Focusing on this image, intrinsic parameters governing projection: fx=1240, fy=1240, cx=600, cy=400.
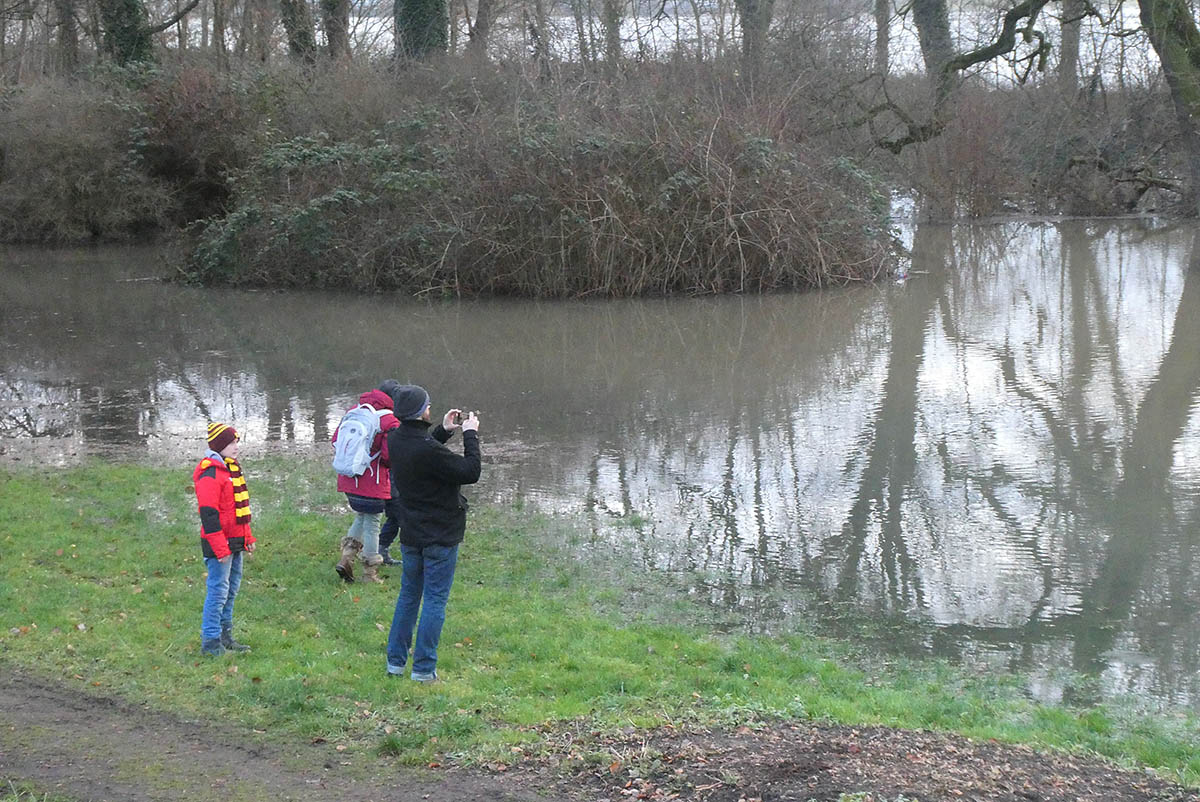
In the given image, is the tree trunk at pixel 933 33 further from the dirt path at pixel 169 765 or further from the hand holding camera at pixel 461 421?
the dirt path at pixel 169 765

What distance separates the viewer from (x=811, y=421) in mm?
13570

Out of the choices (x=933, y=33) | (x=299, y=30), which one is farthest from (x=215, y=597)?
(x=933, y=33)

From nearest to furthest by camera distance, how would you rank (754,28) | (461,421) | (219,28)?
(461,421)
(754,28)
(219,28)

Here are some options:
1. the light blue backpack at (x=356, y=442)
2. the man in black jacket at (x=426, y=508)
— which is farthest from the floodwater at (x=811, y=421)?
the man in black jacket at (x=426, y=508)

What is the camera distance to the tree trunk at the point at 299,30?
35.3 m

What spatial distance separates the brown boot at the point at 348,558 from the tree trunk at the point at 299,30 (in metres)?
29.3

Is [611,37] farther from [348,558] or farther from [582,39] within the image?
[348,558]

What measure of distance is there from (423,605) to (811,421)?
780cm

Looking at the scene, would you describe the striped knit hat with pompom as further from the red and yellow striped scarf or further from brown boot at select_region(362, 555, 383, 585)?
brown boot at select_region(362, 555, 383, 585)

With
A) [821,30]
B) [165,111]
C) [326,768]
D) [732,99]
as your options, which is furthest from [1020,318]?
[165,111]

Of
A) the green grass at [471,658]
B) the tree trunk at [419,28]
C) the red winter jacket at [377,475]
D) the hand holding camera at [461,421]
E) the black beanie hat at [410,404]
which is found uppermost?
the tree trunk at [419,28]

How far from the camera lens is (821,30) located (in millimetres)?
29578

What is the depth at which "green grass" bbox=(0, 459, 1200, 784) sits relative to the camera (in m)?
5.87

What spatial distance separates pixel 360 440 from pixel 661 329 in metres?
12.3
